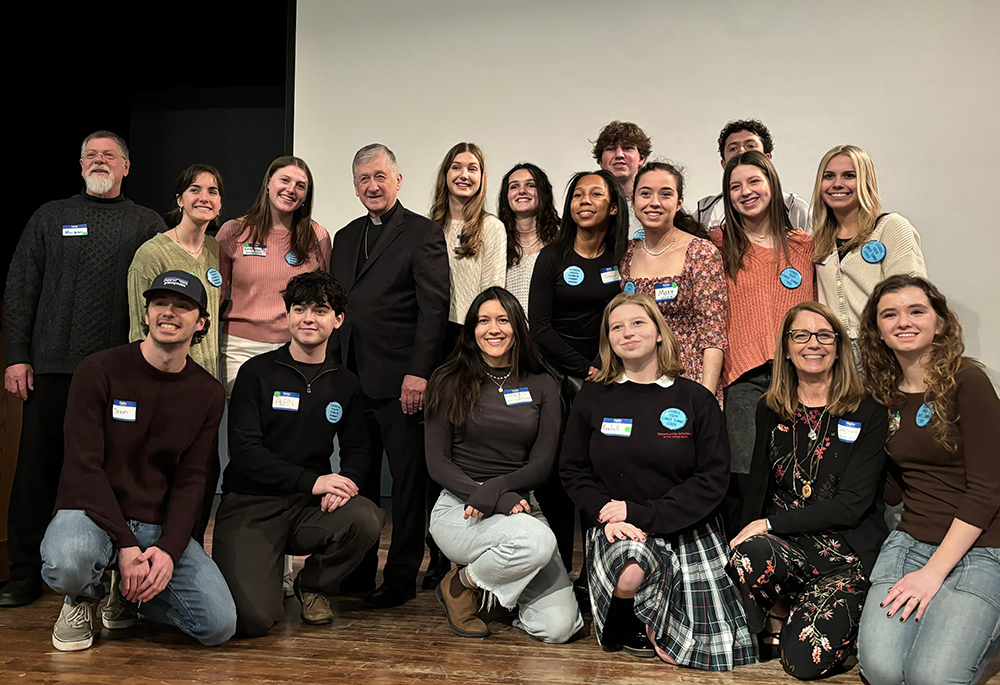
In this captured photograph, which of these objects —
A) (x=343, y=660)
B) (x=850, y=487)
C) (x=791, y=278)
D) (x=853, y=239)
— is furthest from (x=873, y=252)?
(x=343, y=660)

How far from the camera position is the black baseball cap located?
2561 millimetres

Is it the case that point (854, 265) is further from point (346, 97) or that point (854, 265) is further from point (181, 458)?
point (346, 97)

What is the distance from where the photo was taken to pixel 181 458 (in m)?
2.64

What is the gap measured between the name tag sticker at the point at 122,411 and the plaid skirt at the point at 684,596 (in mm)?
1464

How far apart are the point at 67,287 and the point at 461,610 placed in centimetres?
181

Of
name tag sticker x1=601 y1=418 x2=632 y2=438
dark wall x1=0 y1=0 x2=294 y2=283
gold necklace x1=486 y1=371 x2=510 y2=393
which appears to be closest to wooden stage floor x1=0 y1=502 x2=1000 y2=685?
name tag sticker x1=601 y1=418 x2=632 y2=438

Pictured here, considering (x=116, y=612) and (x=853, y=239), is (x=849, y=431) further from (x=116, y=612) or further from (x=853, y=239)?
(x=116, y=612)

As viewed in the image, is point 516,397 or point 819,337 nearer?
point 819,337

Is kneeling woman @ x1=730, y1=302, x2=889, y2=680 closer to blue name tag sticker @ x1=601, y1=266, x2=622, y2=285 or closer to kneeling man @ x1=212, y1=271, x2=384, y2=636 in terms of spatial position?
blue name tag sticker @ x1=601, y1=266, x2=622, y2=285

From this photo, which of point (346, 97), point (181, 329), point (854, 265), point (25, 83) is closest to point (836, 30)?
point (854, 265)

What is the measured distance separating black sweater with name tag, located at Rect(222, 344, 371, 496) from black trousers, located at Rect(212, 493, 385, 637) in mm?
67

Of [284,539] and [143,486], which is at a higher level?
[143,486]

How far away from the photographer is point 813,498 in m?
2.55

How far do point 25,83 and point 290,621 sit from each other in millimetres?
4049
